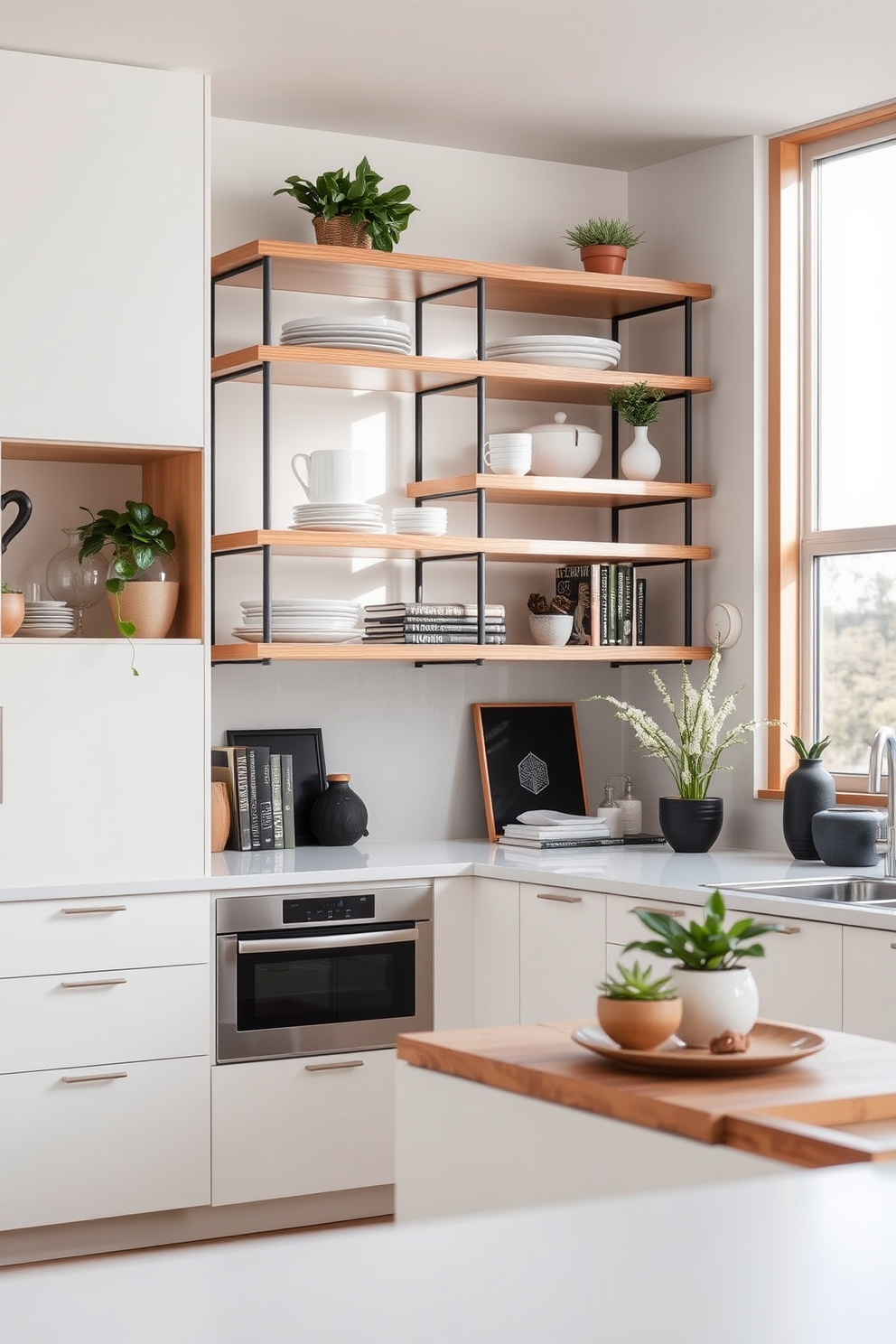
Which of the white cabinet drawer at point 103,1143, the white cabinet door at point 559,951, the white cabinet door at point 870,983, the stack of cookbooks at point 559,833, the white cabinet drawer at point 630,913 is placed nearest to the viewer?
the white cabinet door at point 870,983

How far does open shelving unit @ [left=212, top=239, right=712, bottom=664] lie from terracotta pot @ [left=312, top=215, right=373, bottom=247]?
0.28 feet

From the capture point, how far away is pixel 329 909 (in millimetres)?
3936

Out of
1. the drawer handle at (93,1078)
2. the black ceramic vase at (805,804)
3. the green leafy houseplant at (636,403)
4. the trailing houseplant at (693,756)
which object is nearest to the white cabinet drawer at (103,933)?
the drawer handle at (93,1078)

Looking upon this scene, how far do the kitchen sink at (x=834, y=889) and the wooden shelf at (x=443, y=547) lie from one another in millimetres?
1149

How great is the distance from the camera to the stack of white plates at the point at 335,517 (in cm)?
416

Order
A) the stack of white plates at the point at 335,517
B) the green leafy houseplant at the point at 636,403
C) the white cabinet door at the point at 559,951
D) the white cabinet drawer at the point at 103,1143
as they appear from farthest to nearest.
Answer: the green leafy houseplant at the point at 636,403, the stack of white plates at the point at 335,517, the white cabinet door at the point at 559,951, the white cabinet drawer at the point at 103,1143

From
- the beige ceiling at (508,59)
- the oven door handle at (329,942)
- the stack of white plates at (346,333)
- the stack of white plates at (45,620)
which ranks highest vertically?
the beige ceiling at (508,59)

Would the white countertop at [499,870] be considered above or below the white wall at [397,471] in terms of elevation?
below

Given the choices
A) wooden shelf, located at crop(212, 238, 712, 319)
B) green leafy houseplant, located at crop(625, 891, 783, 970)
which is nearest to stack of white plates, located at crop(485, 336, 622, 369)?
wooden shelf, located at crop(212, 238, 712, 319)

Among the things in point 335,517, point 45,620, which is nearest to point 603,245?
point 335,517

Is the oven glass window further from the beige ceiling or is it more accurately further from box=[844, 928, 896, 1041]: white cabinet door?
the beige ceiling

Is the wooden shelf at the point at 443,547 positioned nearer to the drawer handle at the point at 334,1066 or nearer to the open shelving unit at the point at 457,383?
the open shelving unit at the point at 457,383

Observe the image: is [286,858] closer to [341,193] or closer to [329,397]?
[329,397]

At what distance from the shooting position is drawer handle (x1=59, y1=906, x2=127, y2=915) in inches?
146
